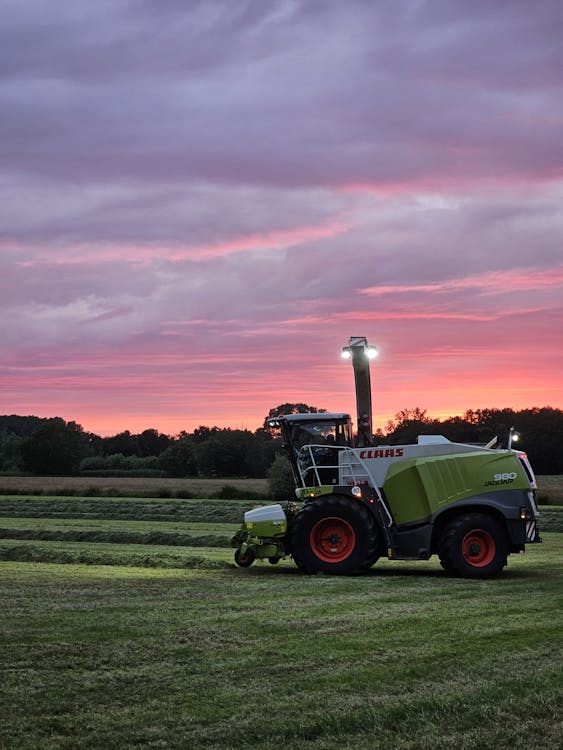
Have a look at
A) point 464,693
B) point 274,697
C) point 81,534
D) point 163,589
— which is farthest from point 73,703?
point 81,534

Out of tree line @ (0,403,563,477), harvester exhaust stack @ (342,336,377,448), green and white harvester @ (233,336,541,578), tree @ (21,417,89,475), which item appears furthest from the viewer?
tree @ (21,417,89,475)

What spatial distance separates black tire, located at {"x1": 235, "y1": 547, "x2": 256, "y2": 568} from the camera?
1648cm

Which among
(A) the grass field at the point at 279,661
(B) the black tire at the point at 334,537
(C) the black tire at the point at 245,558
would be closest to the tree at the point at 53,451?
(C) the black tire at the point at 245,558

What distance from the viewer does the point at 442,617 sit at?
35.7 ft

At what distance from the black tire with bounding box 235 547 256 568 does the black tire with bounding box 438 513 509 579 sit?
123 inches

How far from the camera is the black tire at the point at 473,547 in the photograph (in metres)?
15.3

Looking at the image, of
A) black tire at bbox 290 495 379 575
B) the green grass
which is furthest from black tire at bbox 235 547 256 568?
the green grass

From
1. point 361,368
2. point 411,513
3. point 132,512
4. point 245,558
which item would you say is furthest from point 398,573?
point 132,512

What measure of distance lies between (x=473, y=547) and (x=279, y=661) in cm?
759

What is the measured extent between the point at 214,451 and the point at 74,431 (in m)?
26.1

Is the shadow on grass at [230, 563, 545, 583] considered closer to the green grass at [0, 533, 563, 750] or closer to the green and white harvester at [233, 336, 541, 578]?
the green and white harvester at [233, 336, 541, 578]

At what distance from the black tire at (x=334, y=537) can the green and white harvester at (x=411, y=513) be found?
2cm

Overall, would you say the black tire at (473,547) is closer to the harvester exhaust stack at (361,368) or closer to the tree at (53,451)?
the harvester exhaust stack at (361,368)

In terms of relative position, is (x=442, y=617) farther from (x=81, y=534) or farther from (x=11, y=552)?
(x=81, y=534)
